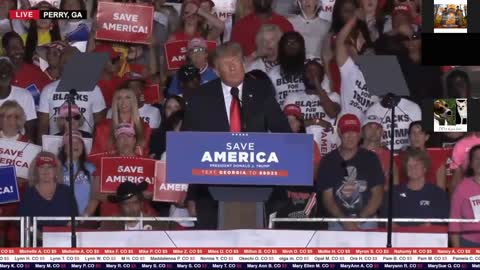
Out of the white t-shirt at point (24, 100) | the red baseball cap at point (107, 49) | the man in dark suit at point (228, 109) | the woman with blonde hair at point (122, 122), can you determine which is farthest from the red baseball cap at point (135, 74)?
the man in dark suit at point (228, 109)

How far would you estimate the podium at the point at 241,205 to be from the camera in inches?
367

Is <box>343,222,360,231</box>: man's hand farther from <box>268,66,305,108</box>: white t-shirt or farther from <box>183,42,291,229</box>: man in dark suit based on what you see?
<box>268,66,305,108</box>: white t-shirt

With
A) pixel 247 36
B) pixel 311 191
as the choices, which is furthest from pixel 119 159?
pixel 247 36

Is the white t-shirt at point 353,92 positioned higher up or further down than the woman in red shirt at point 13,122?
higher up

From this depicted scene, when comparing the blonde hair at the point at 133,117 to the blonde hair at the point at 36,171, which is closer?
the blonde hair at the point at 36,171

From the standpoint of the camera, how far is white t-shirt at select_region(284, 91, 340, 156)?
12336mm

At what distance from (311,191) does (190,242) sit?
1962 millimetres

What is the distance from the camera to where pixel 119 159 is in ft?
37.6

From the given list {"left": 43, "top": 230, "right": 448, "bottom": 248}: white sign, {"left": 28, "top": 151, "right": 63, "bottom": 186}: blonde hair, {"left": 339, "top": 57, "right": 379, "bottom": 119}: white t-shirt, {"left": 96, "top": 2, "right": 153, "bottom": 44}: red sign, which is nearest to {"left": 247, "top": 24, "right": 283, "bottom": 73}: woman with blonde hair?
{"left": 339, "top": 57, "right": 379, "bottom": 119}: white t-shirt

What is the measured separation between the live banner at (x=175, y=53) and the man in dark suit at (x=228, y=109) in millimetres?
3191

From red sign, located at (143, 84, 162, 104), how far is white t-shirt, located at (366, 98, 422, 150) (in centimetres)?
175

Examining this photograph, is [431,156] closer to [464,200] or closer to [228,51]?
[464,200]

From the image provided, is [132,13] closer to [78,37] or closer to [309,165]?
[78,37]

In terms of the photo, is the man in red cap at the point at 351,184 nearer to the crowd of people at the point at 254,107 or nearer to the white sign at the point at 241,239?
the crowd of people at the point at 254,107
